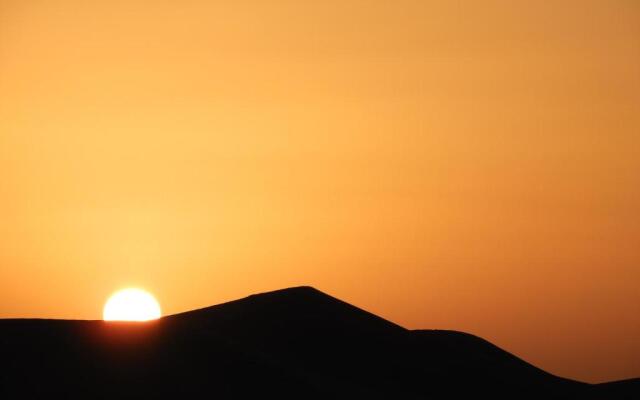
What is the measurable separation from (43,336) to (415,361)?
40.2 ft

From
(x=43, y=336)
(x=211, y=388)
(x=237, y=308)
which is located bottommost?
(x=211, y=388)

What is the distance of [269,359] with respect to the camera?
65.4 ft

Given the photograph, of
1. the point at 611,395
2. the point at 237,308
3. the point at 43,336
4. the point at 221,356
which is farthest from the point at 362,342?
the point at 43,336

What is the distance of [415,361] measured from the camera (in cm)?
2792

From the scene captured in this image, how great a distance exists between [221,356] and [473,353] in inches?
557

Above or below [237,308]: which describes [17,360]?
below

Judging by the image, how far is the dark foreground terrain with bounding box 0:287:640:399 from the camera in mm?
17094

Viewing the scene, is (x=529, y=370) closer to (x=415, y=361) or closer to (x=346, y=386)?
(x=415, y=361)

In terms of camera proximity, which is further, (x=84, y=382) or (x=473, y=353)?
(x=473, y=353)

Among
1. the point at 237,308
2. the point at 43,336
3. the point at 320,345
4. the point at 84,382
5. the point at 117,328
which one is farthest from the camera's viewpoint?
the point at 237,308

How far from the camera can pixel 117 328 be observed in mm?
19891

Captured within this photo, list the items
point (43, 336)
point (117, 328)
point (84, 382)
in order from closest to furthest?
point (84, 382) → point (43, 336) → point (117, 328)

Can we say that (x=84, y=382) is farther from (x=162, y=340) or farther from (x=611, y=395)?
(x=611, y=395)

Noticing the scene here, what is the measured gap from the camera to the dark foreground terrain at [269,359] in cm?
1709
